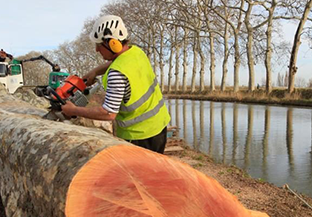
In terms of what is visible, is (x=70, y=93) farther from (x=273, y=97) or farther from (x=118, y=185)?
(x=273, y=97)

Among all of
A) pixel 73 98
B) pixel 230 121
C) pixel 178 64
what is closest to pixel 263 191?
pixel 73 98

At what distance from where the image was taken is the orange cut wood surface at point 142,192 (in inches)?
59.4

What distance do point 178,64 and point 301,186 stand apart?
41.5 metres

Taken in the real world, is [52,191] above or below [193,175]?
below

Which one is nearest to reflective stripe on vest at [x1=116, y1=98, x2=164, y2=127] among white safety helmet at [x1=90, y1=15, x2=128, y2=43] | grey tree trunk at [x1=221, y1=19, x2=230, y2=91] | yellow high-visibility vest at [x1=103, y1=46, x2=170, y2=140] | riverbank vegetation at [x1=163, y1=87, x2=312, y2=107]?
yellow high-visibility vest at [x1=103, y1=46, x2=170, y2=140]

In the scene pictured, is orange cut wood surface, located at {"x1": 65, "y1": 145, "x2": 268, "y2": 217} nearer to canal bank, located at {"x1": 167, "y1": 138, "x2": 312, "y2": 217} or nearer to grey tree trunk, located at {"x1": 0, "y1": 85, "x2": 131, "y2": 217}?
grey tree trunk, located at {"x1": 0, "y1": 85, "x2": 131, "y2": 217}

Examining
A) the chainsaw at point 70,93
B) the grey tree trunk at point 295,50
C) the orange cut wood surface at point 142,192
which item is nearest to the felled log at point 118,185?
the orange cut wood surface at point 142,192

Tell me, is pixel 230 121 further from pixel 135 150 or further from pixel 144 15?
pixel 144 15

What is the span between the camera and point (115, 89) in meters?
2.36

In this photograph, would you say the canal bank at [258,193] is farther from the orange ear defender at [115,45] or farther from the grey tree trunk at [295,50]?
the grey tree trunk at [295,50]

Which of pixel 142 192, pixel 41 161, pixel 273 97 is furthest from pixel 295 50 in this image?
pixel 142 192

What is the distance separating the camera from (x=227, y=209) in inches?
61.2

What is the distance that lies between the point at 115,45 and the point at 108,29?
0.13 metres

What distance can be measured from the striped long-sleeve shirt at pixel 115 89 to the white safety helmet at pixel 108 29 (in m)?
0.30
